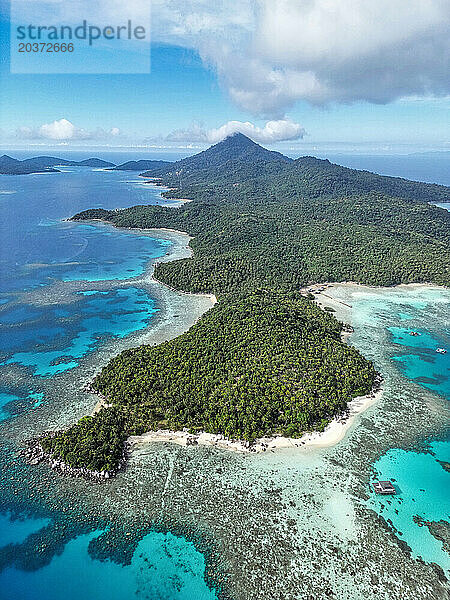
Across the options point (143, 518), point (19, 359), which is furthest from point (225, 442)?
point (19, 359)

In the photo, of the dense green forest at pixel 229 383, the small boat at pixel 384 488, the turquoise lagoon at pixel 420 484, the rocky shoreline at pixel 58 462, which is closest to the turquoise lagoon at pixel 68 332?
the rocky shoreline at pixel 58 462

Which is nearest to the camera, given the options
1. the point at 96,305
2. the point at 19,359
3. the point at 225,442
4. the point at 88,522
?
the point at 88,522

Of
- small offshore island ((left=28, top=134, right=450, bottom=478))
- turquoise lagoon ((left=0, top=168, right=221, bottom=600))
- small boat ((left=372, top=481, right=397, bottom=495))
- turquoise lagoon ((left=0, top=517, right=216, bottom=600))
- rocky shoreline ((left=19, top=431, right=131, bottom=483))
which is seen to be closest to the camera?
turquoise lagoon ((left=0, top=517, right=216, bottom=600))

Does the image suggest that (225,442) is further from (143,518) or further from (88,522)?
(88,522)

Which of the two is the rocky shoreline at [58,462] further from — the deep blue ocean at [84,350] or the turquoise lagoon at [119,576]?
the turquoise lagoon at [119,576]

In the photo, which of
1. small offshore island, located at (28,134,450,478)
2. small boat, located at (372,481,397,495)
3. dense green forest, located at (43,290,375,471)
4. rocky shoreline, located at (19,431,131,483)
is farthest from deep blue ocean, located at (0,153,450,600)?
dense green forest, located at (43,290,375,471)

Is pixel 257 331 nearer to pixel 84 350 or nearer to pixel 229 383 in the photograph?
pixel 229 383

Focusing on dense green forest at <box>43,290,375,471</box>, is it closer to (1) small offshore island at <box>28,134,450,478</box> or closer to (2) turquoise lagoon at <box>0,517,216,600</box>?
(1) small offshore island at <box>28,134,450,478</box>
